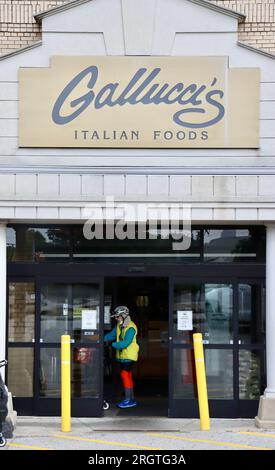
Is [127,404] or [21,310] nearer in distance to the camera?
[21,310]

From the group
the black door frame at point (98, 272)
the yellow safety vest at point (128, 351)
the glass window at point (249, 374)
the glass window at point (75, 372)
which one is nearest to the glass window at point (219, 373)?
the glass window at point (249, 374)

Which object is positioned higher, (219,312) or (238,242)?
(238,242)

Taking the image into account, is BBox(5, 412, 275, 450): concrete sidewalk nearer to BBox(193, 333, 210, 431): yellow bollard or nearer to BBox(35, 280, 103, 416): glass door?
BBox(35, 280, 103, 416): glass door

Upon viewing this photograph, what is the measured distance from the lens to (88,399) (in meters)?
13.4

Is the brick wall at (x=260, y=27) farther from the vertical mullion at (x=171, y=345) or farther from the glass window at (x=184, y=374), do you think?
the glass window at (x=184, y=374)

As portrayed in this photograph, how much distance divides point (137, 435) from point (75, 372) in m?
1.80

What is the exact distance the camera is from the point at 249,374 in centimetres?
1350

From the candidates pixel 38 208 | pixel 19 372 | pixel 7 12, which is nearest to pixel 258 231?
pixel 38 208

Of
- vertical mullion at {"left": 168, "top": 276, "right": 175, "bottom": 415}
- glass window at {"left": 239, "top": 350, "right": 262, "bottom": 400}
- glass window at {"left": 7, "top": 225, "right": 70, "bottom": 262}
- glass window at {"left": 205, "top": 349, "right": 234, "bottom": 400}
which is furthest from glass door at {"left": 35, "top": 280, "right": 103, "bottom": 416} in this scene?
glass window at {"left": 239, "top": 350, "right": 262, "bottom": 400}

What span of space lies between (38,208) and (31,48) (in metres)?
2.37

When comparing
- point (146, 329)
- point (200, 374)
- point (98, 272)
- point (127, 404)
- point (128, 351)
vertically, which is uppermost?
point (98, 272)

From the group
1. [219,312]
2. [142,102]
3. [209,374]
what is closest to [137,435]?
[209,374]

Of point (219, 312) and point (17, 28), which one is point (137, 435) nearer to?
point (219, 312)

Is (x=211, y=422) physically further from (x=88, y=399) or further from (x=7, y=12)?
(x=7, y=12)
